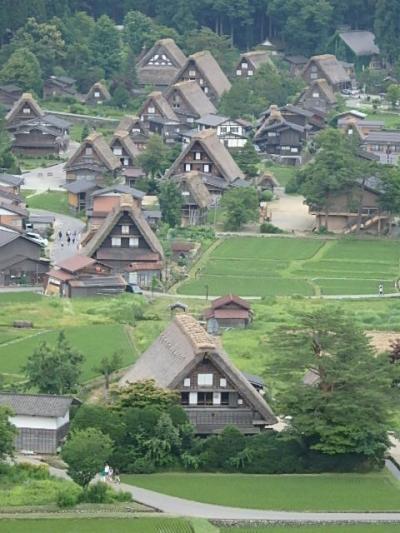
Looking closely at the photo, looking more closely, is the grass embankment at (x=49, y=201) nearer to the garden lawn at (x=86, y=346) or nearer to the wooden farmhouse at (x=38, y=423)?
the garden lawn at (x=86, y=346)

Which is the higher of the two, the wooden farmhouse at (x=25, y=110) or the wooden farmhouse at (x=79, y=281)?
the wooden farmhouse at (x=25, y=110)

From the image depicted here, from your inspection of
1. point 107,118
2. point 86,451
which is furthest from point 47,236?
point 86,451

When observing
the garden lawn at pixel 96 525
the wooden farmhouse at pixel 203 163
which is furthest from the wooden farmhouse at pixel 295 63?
the garden lawn at pixel 96 525

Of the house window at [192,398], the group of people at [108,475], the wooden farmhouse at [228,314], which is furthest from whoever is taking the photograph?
the wooden farmhouse at [228,314]

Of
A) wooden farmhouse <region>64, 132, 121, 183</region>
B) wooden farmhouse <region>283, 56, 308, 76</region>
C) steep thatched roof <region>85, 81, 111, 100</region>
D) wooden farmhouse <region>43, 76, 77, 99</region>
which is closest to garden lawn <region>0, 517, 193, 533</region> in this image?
wooden farmhouse <region>64, 132, 121, 183</region>

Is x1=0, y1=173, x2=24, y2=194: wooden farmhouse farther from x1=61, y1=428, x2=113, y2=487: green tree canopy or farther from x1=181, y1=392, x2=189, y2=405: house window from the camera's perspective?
x1=61, y1=428, x2=113, y2=487: green tree canopy

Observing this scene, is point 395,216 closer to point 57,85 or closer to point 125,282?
point 125,282
